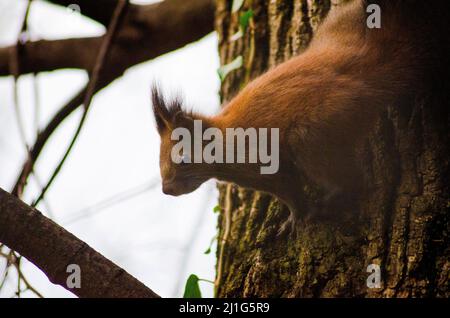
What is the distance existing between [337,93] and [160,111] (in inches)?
30.7

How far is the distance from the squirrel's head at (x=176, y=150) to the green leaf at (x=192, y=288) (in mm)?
377

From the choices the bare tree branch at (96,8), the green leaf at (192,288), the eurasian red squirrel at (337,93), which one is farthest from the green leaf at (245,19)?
the green leaf at (192,288)

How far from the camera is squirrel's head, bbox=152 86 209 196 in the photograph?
2.60 metres

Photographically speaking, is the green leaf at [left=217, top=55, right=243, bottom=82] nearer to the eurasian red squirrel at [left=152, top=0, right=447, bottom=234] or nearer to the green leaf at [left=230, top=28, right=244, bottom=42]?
the green leaf at [left=230, top=28, right=244, bottom=42]

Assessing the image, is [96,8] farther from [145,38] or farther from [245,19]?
[245,19]

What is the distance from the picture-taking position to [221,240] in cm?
284

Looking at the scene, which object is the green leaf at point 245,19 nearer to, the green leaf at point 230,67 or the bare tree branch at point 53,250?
the green leaf at point 230,67

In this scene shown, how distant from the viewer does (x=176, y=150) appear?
8.61 ft

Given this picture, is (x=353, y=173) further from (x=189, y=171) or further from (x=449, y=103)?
(x=189, y=171)

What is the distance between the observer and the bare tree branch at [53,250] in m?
1.80

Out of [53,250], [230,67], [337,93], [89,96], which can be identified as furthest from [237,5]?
[53,250]

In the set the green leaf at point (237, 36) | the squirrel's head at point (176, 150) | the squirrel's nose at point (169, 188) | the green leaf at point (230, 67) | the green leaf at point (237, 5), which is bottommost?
the squirrel's nose at point (169, 188)

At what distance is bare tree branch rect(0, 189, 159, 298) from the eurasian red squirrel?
892 mm
